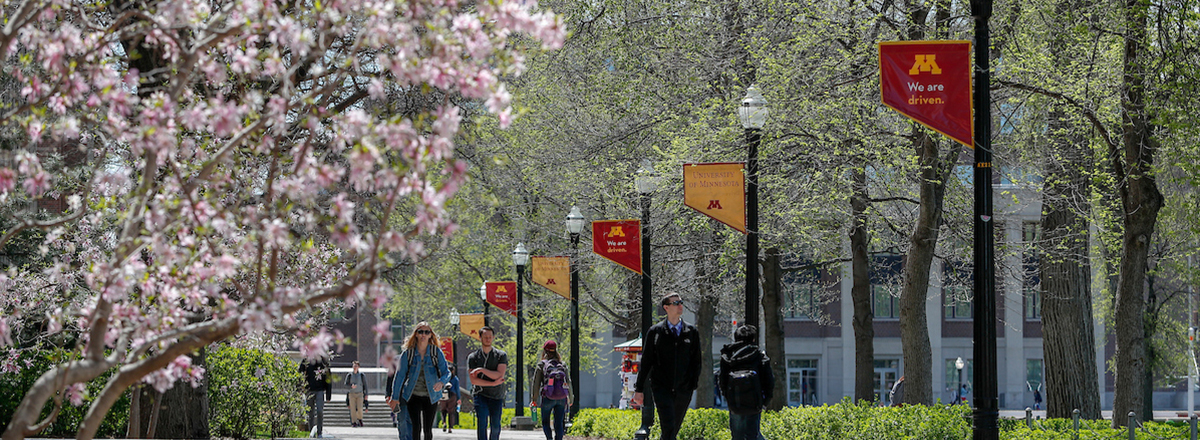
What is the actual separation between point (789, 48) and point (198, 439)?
9.69 m

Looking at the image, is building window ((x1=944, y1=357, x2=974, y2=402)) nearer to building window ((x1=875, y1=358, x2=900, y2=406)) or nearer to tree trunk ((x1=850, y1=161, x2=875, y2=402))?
building window ((x1=875, y1=358, x2=900, y2=406))

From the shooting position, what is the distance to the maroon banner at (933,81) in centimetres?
1124

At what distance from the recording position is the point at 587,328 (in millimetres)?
51688

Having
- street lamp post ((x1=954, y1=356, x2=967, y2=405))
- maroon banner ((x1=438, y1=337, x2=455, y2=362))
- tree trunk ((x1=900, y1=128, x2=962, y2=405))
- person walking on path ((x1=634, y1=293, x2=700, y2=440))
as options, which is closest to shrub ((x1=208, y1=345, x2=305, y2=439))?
person walking on path ((x1=634, y1=293, x2=700, y2=440))

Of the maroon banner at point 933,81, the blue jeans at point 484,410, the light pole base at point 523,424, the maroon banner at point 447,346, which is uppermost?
the maroon banner at point 933,81

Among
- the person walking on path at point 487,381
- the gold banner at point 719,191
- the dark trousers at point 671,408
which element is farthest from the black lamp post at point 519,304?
the dark trousers at point 671,408

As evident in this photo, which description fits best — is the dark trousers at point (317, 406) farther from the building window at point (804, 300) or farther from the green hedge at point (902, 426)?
the building window at point (804, 300)

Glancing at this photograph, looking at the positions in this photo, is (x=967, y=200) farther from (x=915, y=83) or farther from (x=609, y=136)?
(x=915, y=83)

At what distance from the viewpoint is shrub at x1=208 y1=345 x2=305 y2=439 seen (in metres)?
16.0

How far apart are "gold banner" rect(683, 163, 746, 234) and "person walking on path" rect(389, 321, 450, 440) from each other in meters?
4.60

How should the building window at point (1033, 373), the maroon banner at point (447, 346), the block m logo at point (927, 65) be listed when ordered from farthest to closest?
the building window at point (1033, 373) < the maroon banner at point (447, 346) < the block m logo at point (927, 65)

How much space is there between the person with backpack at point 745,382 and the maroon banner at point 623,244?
30.3 feet

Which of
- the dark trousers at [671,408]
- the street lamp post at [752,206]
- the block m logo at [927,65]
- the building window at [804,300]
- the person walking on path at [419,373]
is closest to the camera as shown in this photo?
the block m logo at [927,65]

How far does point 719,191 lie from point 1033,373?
54.7 meters
